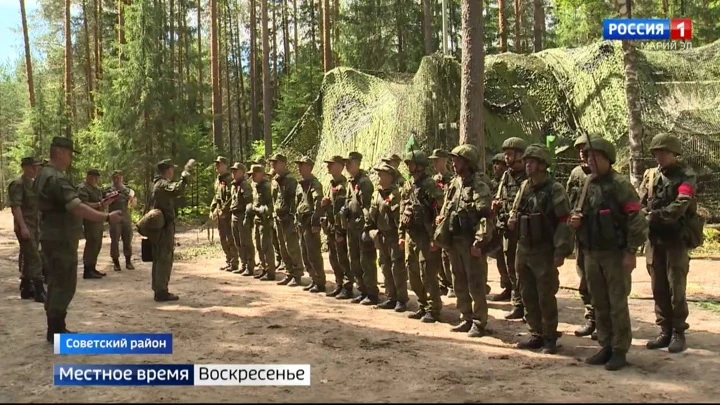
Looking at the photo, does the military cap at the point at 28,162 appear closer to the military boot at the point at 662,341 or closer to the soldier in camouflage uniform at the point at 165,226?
the soldier in camouflage uniform at the point at 165,226

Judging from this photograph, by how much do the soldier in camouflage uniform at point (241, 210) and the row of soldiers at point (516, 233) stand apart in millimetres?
1357

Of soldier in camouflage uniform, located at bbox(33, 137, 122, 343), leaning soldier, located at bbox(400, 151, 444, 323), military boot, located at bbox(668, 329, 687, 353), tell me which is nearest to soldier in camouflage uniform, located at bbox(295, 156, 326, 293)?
leaning soldier, located at bbox(400, 151, 444, 323)

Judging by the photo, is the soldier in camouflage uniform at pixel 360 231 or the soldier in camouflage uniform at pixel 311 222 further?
the soldier in camouflage uniform at pixel 311 222

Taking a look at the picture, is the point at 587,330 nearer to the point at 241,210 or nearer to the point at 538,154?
the point at 538,154

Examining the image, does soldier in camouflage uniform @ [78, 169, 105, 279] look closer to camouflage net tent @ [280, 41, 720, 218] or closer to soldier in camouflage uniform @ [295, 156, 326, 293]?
soldier in camouflage uniform @ [295, 156, 326, 293]

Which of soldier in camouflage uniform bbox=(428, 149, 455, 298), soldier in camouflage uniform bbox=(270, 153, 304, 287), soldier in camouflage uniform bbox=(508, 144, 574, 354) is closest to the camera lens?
soldier in camouflage uniform bbox=(508, 144, 574, 354)

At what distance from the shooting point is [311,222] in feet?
31.3

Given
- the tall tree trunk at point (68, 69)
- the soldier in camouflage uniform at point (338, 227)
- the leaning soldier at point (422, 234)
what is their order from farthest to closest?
the tall tree trunk at point (68, 69) → the soldier in camouflage uniform at point (338, 227) → the leaning soldier at point (422, 234)

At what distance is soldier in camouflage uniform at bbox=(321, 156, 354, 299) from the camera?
9.12 meters

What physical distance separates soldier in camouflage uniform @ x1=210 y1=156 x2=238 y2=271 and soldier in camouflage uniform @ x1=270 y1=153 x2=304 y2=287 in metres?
1.77

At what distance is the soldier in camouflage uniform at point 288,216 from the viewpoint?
1022 cm

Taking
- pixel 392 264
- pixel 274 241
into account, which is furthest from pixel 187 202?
pixel 392 264

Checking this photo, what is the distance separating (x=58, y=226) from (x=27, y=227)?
3.33 m

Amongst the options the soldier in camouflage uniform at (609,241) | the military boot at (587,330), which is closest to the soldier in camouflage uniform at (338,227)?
the military boot at (587,330)
